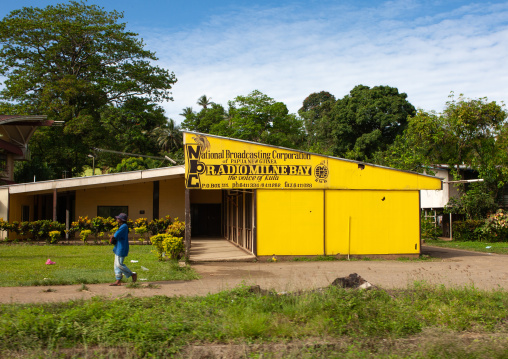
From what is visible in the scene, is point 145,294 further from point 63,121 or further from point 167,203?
point 63,121

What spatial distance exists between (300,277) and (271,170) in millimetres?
5836

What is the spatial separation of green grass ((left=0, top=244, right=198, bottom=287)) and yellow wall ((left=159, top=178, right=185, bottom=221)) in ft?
25.7

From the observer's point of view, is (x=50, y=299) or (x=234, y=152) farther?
(x=234, y=152)

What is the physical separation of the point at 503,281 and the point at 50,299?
32.2ft

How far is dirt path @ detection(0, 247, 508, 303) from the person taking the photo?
354 inches

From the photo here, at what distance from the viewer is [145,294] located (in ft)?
29.2

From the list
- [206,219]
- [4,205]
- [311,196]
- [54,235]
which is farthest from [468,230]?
[4,205]

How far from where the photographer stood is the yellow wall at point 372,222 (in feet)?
53.5

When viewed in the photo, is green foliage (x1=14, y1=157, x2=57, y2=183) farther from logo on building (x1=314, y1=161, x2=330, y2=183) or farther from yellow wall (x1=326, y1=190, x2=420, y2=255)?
yellow wall (x1=326, y1=190, x2=420, y2=255)

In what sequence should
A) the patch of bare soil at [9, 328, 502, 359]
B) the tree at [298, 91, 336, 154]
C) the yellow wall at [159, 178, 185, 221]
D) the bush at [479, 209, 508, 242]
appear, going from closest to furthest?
the patch of bare soil at [9, 328, 502, 359]
the bush at [479, 209, 508, 242]
the yellow wall at [159, 178, 185, 221]
the tree at [298, 91, 336, 154]

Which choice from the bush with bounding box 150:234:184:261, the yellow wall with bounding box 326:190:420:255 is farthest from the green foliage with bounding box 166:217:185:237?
the yellow wall with bounding box 326:190:420:255

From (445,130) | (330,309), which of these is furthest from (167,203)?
(330,309)

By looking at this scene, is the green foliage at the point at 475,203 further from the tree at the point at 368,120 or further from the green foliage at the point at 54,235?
the green foliage at the point at 54,235

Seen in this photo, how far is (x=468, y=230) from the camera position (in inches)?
1037
